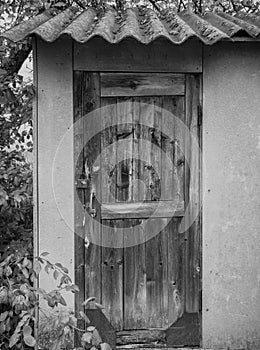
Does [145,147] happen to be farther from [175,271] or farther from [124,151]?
[175,271]

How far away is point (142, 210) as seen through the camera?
4.53 meters

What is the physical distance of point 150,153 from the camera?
450cm

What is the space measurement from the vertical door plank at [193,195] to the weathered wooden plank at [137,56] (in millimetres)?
143

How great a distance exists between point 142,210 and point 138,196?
12 centimetres

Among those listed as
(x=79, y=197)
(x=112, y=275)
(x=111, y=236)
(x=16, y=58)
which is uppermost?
(x=16, y=58)

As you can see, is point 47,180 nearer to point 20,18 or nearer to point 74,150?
point 74,150

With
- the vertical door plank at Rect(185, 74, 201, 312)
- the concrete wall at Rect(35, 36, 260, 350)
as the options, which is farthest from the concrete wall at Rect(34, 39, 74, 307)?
the vertical door plank at Rect(185, 74, 201, 312)

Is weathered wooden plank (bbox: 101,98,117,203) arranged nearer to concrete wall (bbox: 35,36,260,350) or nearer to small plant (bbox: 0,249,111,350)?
concrete wall (bbox: 35,36,260,350)

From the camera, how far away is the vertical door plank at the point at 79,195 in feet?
14.4

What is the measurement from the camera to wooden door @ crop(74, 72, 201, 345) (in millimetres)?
4434

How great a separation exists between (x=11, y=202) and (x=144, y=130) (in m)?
1.30

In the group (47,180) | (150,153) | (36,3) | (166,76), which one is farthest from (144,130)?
(36,3)

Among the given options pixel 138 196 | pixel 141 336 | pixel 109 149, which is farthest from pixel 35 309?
pixel 109 149

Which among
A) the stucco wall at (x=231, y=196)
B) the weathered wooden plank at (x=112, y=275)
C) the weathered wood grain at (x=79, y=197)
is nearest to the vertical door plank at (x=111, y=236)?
the weathered wooden plank at (x=112, y=275)
